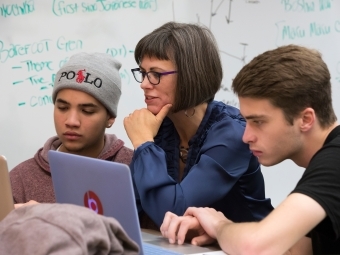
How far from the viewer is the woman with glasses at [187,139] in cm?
193

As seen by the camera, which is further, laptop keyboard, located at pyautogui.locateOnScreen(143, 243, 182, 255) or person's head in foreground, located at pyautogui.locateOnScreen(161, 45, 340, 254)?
person's head in foreground, located at pyautogui.locateOnScreen(161, 45, 340, 254)

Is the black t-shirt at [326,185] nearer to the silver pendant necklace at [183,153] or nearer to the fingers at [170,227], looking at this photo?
the fingers at [170,227]

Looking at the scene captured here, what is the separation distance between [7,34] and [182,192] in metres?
1.10

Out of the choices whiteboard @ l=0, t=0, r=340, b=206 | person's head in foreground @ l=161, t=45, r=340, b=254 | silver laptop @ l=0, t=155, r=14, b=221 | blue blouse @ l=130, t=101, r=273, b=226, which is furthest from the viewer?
whiteboard @ l=0, t=0, r=340, b=206

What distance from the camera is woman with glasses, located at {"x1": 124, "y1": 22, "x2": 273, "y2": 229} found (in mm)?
1934

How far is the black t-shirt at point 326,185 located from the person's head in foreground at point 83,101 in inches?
34.2

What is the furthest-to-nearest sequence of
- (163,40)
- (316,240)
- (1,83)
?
(1,83)
(163,40)
(316,240)

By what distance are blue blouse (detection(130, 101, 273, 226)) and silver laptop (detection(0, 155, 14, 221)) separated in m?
0.57

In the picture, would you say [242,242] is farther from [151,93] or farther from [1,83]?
[1,83]

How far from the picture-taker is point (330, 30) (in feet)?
11.0

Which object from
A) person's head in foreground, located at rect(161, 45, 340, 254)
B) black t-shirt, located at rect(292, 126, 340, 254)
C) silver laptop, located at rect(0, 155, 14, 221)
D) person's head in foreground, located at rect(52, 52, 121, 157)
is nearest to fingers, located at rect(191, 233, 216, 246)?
person's head in foreground, located at rect(161, 45, 340, 254)

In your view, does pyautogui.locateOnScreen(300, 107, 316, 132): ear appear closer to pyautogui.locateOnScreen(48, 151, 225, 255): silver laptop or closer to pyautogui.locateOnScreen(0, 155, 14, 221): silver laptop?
pyautogui.locateOnScreen(48, 151, 225, 255): silver laptop

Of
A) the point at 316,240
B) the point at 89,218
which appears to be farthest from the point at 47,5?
the point at 89,218

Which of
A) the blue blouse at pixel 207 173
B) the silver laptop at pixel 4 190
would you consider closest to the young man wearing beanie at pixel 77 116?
the blue blouse at pixel 207 173
